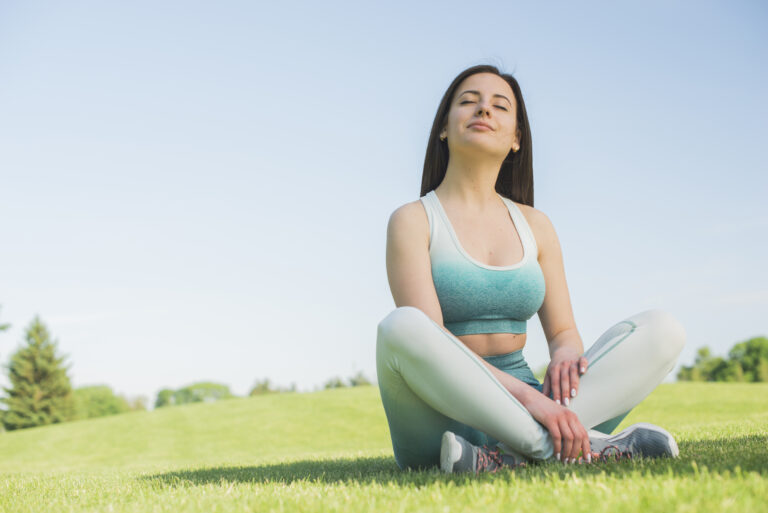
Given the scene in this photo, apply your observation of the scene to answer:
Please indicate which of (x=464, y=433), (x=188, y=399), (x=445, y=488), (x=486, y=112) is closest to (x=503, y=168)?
(x=486, y=112)

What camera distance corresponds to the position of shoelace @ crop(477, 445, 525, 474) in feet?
10.3

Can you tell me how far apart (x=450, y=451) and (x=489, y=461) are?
0.75 ft

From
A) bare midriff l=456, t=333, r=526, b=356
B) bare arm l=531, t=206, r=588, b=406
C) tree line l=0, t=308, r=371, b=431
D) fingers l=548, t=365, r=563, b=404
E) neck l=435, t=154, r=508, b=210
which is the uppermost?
neck l=435, t=154, r=508, b=210

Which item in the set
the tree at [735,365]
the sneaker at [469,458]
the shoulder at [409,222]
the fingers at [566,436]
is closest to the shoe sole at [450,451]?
the sneaker at [469,458]

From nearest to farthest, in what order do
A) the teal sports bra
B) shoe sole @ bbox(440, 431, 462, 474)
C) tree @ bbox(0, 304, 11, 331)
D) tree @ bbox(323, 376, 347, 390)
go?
shoe sole @ bbox(440, 431, 462, 474)
the teal sports bra
tree @ bbox(0, 304, 11, 331)
tree @ bbox(323, 376, 347, 390)

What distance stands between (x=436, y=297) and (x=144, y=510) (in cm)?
184

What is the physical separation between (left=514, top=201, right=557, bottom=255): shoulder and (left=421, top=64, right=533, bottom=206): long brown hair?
12.2 inches

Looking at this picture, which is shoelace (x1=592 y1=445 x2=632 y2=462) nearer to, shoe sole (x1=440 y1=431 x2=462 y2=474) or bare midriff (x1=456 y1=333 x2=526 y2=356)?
shoe sole (x1=440 y1=431 x2=462 y2=474)

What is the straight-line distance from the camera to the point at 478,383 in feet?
9.68

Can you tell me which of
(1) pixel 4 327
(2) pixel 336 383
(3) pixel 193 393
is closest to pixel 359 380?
(2) pixel 336 383

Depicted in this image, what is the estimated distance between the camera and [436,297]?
3.56 metres

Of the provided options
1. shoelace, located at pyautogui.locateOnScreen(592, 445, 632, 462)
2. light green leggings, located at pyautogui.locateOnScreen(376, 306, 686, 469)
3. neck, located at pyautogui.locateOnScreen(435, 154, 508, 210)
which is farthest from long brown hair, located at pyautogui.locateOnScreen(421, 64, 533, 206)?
shoelace, located at pyautogui.locateOnScreen(592, 445, 632, 462)

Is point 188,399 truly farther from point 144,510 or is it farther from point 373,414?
point 144,510

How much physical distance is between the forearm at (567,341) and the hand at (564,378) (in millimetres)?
501
